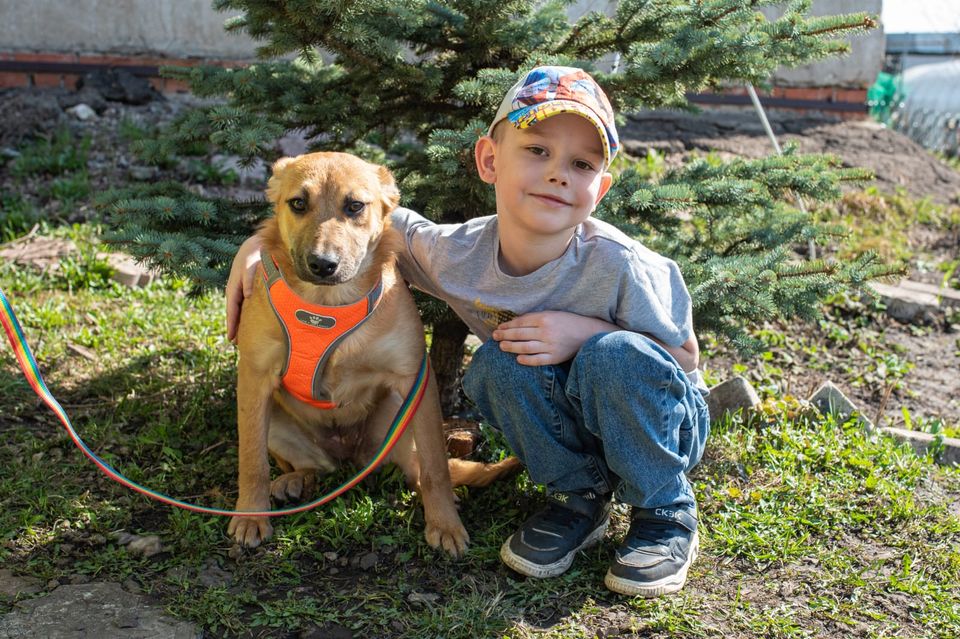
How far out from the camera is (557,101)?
2.72 metres

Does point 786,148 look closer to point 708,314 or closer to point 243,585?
point 708,314

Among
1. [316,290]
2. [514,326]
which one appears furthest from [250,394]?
[514,326]

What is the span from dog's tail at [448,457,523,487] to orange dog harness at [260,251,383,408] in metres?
0.71

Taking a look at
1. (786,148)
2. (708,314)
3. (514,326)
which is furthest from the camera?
(786,148)

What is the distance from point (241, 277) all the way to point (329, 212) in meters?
0.52

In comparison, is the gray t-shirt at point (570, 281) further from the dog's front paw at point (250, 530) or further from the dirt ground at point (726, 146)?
the dirt ground at point (726, 146)

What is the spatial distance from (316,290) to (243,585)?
1.08 metres

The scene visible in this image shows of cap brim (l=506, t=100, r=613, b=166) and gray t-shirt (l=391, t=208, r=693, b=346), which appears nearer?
cap brim (l=506, t=100, r=613, b=166)

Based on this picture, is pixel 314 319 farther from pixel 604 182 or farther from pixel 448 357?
pixel 448 357

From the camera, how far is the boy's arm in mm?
2885

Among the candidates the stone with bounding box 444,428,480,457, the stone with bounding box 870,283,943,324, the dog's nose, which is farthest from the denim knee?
the stone with bounding box 870,283,943,324

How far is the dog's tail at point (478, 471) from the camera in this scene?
11.3 ft

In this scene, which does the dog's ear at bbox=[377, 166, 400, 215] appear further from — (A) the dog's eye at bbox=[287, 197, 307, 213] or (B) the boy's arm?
(B) the boy's arm

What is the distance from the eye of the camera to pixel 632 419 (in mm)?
2795
